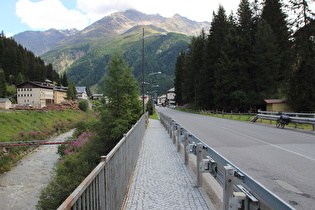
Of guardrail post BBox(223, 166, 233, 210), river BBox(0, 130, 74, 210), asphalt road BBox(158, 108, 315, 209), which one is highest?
guardrail post BBox(223, 166, 233, 210)

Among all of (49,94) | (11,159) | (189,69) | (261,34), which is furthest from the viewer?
(49,94)

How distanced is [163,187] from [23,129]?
2787cm

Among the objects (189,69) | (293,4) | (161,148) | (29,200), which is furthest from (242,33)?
(29,200)

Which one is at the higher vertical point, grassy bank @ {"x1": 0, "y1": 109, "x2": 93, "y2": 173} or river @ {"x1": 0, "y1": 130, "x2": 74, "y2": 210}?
grassy bank @ {"x1": 0, "y1": 109, "x2": 93, "y2": 173}

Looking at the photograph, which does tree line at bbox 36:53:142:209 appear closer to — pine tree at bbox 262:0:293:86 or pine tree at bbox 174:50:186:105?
pine tree at bbox 262:0:293:86

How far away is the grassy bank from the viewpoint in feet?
63.4

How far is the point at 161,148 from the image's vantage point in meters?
11.4

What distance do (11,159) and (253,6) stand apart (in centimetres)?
5348

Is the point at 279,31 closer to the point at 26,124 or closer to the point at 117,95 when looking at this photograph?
the point at 117,95

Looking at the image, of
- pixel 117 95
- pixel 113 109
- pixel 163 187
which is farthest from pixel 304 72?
pixel 163 187

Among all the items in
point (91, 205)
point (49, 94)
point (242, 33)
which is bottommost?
point (91, 205)

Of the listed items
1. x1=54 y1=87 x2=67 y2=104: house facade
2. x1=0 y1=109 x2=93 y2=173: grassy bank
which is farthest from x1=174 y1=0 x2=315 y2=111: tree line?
x1=54 y1=87 x2=67 y2=104: house facade

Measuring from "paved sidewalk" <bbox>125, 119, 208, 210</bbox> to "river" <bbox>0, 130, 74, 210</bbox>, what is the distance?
6.26m

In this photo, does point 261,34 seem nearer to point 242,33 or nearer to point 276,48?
point 276,48
